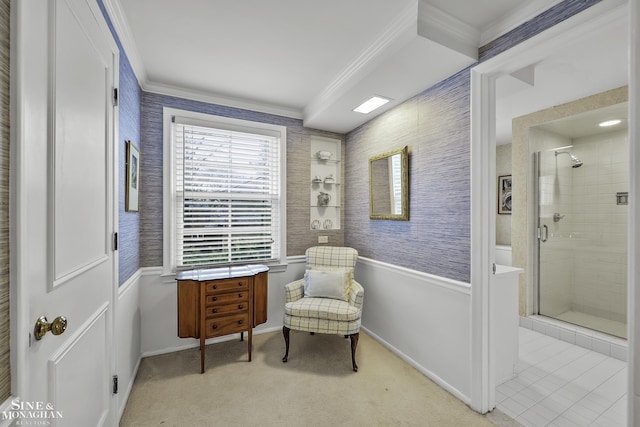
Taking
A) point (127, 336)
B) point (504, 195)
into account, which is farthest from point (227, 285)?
point (504, 195)

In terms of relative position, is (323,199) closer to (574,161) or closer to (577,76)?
(577,76)

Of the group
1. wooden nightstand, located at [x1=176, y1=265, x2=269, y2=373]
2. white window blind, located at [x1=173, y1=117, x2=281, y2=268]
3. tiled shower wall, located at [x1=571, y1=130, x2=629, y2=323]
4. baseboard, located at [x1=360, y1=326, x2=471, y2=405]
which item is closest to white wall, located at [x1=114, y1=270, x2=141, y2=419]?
wooden nightstand, located at [x1=176, y1=265, x2=269, y2=373]

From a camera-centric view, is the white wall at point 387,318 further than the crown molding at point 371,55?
Yes

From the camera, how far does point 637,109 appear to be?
100 cm

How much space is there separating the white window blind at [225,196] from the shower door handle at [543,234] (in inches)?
124

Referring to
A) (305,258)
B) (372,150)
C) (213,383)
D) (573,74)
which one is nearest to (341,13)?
(372,150)

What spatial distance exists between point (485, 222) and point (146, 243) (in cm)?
278

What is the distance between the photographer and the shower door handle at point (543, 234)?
10.6ft

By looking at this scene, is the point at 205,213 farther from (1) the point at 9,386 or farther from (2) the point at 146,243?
(1) the point at 9,386

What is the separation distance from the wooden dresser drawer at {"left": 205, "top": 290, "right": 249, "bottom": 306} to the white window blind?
531 millimetres

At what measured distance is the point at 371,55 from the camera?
193cm

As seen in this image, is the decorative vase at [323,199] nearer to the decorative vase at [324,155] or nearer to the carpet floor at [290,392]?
the decorative vase at [324,155]

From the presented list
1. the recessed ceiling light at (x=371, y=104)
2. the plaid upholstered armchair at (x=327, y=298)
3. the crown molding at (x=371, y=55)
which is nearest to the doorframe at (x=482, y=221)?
the crown molding at (x=371, y=55)

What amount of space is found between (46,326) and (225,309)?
151cm
